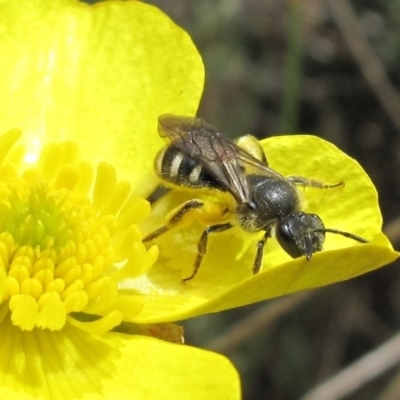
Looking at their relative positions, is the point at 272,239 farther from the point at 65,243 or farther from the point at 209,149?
the point at 65,243

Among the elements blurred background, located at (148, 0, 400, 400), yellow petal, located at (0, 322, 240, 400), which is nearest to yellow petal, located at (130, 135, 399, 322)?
yellow petal, located at (0, 322, 240, 400)

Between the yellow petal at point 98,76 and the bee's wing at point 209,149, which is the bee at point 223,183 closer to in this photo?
the bee's wing at point 209,149

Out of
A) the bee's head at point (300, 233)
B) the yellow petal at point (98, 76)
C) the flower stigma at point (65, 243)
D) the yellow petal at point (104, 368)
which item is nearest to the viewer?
the yellow petal at point (104, 368)

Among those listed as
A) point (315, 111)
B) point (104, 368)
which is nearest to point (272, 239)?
point (104, 368)

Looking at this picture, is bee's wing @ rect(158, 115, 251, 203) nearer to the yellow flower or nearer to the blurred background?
the yellow flower

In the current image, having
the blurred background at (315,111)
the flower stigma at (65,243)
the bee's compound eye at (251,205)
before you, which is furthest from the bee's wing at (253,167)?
the blurred background at (315,111)
